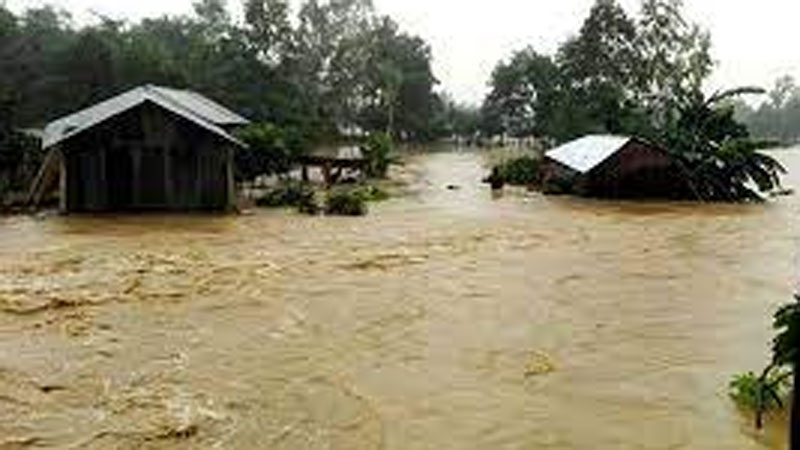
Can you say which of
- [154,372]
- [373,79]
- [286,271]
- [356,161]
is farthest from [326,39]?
[154,372]

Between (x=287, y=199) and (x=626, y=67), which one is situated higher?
(x=626, y=67)

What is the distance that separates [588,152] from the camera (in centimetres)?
3291

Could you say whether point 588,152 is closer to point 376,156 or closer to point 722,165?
point 722,165

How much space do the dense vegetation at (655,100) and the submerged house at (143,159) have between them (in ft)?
43.7

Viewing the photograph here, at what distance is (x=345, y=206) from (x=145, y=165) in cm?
469

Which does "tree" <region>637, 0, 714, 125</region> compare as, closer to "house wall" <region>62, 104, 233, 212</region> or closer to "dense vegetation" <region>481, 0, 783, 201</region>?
"dense vegetation" <region>481, 0, 783, 201</region>

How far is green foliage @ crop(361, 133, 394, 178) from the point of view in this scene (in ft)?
122

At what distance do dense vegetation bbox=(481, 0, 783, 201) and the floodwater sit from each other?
873 cm

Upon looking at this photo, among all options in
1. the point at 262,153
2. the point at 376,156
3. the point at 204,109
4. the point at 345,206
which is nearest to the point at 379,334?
the point at 345,206

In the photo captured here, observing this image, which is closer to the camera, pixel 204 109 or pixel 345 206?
pixel 345 206

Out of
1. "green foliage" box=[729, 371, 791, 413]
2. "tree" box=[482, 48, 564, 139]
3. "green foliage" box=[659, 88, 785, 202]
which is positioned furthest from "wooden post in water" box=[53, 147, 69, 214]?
"tree" box=[482, 48, 564, 139]

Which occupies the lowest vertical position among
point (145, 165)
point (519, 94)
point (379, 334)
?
point (379, 334)

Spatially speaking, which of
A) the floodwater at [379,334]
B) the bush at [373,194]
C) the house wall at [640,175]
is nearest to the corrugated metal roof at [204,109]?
the bush at [373,194]

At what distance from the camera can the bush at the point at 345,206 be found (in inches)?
1029
